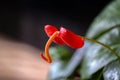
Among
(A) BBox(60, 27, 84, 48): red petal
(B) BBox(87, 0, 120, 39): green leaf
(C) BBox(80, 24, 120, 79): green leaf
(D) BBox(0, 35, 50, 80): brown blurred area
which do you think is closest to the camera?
(A) BBox(60, 27, 84, 48): red petal

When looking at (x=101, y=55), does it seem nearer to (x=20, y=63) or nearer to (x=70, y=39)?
(x=70, y=39)

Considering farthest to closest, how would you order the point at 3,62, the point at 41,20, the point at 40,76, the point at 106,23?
the point at 41,20
the point at 3,62
the point at 40,76
the point at 106,23

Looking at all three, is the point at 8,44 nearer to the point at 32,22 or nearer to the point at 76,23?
the point at 32,22

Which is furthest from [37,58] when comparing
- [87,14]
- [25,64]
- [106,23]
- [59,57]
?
[106,23]

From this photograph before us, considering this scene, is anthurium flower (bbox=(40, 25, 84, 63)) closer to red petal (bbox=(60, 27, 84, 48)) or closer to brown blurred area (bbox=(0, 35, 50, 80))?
red petal (bbox=(60, 27, 84, 48))

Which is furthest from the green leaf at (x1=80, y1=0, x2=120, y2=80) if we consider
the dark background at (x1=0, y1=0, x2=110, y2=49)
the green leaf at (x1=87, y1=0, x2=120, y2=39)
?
the dark background at (x1=0, y1=0, x2=110, y2=49)

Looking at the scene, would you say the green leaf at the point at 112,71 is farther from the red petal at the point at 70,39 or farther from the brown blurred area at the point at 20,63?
the brown blurred area at the point at 20,63

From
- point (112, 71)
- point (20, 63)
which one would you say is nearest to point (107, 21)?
point (112, 71)

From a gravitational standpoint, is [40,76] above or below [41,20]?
below
